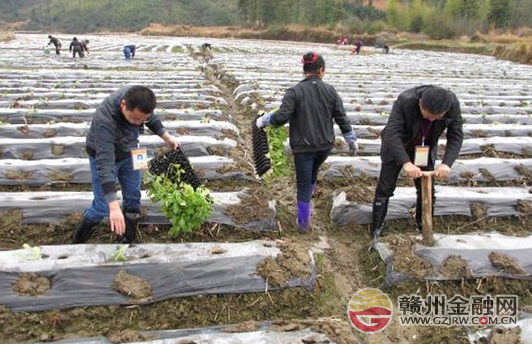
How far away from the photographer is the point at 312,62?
3.73 metres

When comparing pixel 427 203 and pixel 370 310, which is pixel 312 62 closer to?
pixel 427 203

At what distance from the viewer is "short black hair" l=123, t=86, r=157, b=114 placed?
112 inches

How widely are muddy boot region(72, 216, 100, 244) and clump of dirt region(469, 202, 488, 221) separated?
374 cm

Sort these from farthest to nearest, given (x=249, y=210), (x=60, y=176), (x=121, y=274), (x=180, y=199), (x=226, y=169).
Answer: (x=226, y=169), (x=60, y=176), (x=249, y=210), (x=180, y=199), (x=121, y=274)

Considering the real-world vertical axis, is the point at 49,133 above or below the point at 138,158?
below

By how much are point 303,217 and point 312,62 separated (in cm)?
153

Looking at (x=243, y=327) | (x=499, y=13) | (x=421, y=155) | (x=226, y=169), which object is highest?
(x=499, y=13)

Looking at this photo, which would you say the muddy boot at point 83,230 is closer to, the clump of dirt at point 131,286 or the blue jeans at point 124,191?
the blue jeans at point 124,191

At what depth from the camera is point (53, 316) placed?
9.89ft

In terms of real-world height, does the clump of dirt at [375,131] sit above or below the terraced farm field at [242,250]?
above

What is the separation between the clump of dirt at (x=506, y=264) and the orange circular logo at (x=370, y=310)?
0.99 m

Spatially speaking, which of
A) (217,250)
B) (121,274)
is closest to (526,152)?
(217,250)

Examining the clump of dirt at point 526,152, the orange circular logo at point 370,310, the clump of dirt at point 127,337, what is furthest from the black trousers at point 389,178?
the clump of dirt at point 526,152

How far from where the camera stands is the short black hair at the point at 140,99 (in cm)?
286
